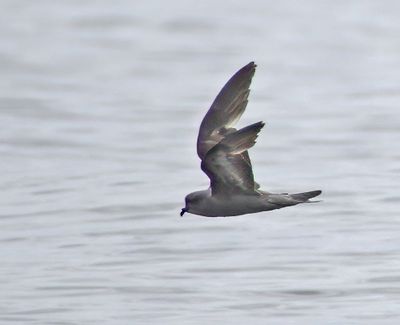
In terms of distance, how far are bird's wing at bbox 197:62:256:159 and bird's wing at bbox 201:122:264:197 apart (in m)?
0.42

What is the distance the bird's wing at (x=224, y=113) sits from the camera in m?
11.6

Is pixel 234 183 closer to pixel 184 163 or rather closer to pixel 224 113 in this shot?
pixel 224 113

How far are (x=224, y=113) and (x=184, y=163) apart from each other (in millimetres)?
8209

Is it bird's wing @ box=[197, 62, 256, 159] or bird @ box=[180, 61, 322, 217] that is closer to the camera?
bird @ box=[180, 61, 322, 217]

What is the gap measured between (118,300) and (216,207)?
3.06m

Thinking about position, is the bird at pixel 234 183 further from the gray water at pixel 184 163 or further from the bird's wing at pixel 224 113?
the gray water at pixel 184 163

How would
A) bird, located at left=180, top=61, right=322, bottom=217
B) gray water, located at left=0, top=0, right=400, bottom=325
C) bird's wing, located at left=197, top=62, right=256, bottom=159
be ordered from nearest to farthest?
1. bird, located at left=180, top=61, right=322, bottom=217
2. bird's wing, located at left=197, top=62, right=256, bottom=159
3. gray water, located at left=0, top=0, right=400, bottom=325

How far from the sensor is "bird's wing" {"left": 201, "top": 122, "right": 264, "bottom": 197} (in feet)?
36.2

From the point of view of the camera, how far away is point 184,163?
787 inches

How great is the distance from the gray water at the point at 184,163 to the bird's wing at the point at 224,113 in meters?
1.96

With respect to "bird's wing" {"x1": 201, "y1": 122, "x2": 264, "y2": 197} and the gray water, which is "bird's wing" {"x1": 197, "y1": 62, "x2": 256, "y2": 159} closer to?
"bird's wing" {"x1": 201, "y1": 122, "x2": 264, "y2": 197}

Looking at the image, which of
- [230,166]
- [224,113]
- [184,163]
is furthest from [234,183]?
[184,163]

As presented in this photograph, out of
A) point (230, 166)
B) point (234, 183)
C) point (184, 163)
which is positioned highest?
point (230, 166)

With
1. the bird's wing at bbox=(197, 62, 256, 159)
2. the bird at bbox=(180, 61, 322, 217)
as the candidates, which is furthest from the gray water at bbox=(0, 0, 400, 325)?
the bird at bbox=(180, 61, 322, 217)
